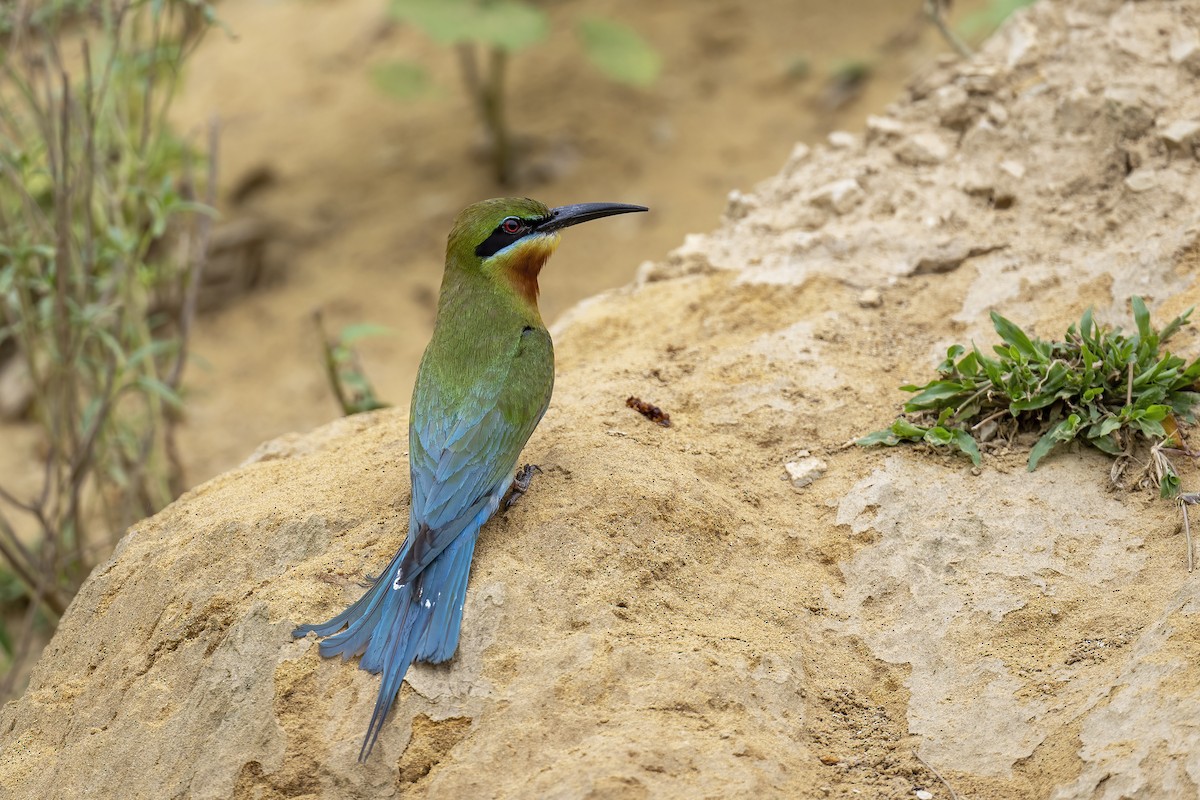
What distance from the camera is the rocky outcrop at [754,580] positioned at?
7.91ft

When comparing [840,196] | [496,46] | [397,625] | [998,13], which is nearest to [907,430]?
[840,196]

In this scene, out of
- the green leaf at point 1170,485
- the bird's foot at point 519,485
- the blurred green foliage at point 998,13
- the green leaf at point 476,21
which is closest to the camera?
the green leaf at point 1170,485

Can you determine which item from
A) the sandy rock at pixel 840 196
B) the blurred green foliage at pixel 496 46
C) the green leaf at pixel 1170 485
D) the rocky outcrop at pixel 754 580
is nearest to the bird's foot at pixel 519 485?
A: the rocky outcrop at pixel 754 580

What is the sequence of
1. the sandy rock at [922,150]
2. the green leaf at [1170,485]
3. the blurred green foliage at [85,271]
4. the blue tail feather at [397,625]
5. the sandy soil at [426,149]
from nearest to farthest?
the blue tail feather at [397,625] → the green leaf at [1170,485] → the blurred green foliage at [85,271] → the sandy rock at [922,150] → the sandy soil at [426,149]

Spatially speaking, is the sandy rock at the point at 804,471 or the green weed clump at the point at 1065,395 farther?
the sandy rock at the point at 804,471

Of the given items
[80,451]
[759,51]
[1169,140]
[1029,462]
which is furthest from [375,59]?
[1029,462]

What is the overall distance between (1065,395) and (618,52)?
222 inches

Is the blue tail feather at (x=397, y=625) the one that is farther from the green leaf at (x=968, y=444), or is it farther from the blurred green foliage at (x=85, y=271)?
the blurred green foliage at (x=85, y=271)

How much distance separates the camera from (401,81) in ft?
28.5

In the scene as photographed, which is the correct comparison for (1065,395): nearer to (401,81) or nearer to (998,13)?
(998,13)

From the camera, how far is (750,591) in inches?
111

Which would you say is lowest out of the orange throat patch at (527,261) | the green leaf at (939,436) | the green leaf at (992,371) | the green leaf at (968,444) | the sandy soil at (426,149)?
the sandy soil at (426,149)

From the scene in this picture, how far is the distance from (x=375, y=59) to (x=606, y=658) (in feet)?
28.1

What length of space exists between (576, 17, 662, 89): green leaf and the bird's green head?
15.9 feet
